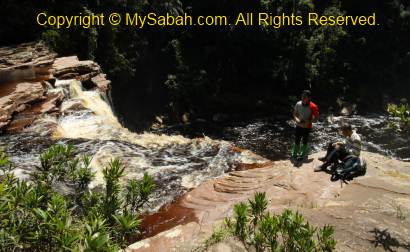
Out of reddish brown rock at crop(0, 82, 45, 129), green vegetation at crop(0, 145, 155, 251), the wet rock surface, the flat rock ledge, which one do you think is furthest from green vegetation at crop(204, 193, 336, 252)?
reddish brown rock at crop(0, 82, 45, 129)

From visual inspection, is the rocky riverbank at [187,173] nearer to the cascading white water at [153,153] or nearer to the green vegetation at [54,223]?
the cascading white water at [153,153]

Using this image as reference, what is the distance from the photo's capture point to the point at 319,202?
6566mm

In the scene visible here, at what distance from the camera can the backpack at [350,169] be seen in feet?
24.1

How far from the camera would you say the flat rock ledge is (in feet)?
35.0

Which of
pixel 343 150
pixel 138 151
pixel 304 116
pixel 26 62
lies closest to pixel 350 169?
pixel 343 150

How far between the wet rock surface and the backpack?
0.13m

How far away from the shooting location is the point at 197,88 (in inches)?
807

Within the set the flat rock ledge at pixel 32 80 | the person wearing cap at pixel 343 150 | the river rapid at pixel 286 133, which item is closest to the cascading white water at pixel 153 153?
the flat rock ledge at pixel 32 80

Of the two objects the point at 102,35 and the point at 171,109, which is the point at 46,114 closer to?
the point at 102,35

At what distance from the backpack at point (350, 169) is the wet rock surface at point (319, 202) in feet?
0.41

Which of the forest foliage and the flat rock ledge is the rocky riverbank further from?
the forest foliage

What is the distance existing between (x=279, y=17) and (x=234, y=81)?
157 inches

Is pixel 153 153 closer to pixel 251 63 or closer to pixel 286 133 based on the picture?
pixel 286 133

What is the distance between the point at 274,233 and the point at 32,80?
10469mm
